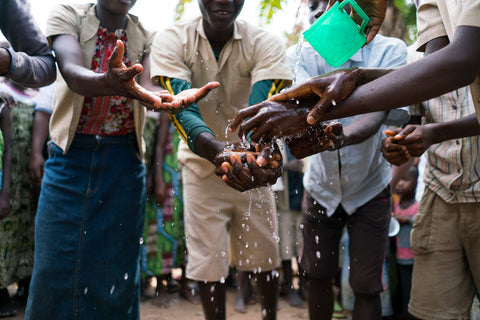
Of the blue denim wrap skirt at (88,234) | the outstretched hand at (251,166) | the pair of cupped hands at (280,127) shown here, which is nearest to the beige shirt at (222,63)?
the blue denim wrap skirt at (88,234)

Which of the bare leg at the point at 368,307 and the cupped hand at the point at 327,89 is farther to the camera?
the bare leg at the point at 368,307

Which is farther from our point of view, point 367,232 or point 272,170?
point 367,232

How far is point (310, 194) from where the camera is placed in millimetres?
3018

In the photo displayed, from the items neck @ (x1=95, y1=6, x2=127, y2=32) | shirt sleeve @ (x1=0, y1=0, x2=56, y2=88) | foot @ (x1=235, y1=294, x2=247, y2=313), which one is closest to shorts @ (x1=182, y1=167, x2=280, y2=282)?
neck @ (x1=95, y1=6, x2=127, y2=32)

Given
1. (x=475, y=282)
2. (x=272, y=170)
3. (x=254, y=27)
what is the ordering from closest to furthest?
(x=272, y=170), (x=475, y=282), (x=254, y=27)

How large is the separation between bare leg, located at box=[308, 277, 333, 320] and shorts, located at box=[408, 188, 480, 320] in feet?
1.77

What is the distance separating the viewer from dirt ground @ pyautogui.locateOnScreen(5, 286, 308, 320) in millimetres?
4062

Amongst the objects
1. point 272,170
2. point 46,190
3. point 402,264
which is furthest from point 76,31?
point 402,264

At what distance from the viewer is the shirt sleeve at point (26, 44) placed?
210 centimetres

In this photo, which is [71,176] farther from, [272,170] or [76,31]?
[272,170]

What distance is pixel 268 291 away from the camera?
9.66ft

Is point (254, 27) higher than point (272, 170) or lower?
higher

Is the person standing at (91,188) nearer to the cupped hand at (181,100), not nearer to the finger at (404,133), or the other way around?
the cupped hand at (181,100)

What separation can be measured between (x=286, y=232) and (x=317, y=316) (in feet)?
6.64
